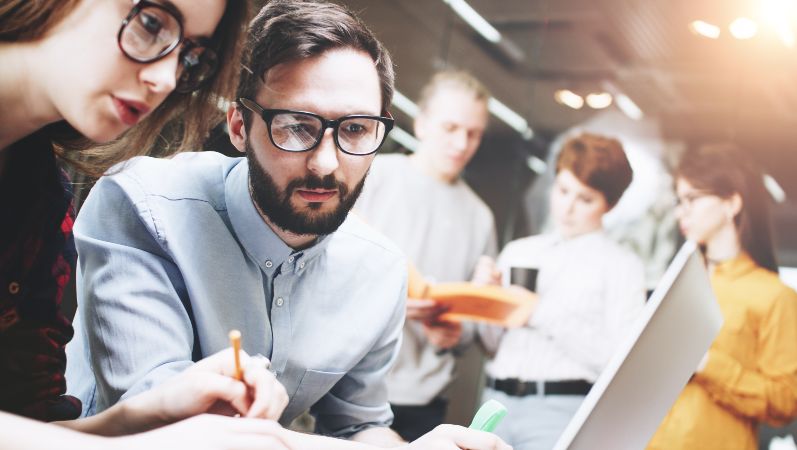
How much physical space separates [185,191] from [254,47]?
225 mm

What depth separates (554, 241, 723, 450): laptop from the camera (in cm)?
119

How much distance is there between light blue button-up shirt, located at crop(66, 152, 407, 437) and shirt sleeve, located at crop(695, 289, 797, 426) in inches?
49.4

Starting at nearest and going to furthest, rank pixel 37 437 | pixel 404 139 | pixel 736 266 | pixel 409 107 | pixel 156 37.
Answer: pixel 37 437 < pixel 156 37 < pixel 409 107 < pixel 404 139 < pixel 736 266

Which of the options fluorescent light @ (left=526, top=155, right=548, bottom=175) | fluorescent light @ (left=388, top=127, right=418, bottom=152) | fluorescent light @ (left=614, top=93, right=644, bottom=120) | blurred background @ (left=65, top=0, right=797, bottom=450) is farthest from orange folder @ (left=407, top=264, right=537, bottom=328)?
fluorescent light @ (left=614, top=93, right=644, bottom=120)

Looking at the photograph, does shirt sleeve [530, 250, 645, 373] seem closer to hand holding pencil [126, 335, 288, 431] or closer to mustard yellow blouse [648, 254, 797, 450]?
mustard yellow blouse [648, 254, 797, 450]

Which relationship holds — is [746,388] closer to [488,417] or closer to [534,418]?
[534,418]


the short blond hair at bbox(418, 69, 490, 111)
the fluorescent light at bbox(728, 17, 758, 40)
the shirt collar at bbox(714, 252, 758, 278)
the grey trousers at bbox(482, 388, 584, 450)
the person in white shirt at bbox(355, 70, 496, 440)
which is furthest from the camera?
the short blond hair at bbox(418, 69, 490, 111)

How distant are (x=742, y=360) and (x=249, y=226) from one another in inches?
61.1

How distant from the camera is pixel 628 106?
2574 millimetres

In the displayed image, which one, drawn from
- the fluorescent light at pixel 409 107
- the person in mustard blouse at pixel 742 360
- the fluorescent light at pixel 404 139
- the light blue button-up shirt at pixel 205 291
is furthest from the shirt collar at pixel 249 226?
the person in mustard blouse at pixel 742 360

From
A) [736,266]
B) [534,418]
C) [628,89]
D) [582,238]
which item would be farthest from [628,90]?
[534,418]

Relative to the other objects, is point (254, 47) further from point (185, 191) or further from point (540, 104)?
point (540, 104)

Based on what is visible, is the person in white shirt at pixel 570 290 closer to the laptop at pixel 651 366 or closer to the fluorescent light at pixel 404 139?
the fluorescent light at pixel 404 139

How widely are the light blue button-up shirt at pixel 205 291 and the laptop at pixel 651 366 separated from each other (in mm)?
367
